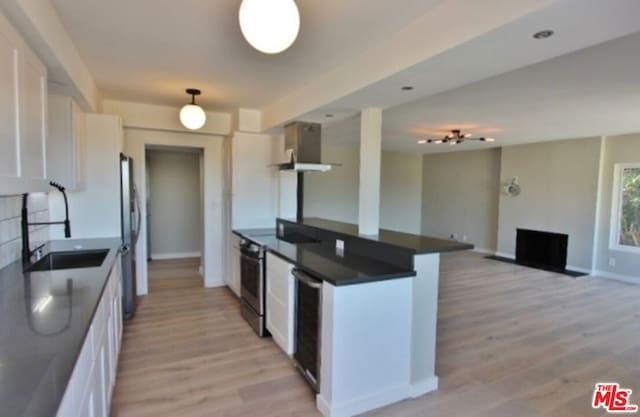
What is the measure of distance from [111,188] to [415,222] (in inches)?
297

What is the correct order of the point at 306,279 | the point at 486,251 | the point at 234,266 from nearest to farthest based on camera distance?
the point at 306,279 < the point at 234,266 < the point at 486,251

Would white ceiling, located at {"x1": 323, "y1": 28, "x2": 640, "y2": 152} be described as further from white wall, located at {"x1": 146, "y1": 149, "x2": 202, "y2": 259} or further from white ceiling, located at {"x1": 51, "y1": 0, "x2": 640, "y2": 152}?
white wall, located at {"x1": 146, "y1": 149, "x2": 202, "y2": 259}

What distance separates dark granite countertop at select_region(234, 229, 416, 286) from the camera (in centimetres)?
221

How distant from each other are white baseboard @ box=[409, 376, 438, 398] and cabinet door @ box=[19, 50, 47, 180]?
103 inches

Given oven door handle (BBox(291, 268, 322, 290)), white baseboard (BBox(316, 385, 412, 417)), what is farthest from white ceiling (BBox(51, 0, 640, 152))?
white baseboard (BBox(316, 385, 412, 417))

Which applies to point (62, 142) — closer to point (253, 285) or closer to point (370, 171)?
point (253, 285)

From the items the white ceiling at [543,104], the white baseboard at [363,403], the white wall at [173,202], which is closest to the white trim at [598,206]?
the white ceiling at [543,104]

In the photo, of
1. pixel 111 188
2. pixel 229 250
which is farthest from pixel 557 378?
pixel 111 188

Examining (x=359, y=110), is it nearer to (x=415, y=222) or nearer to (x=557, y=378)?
(x=557, y=378)

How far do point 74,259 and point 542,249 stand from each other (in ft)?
23.8

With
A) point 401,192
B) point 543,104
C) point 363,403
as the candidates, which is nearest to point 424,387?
point 363,403

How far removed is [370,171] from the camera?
122 inches

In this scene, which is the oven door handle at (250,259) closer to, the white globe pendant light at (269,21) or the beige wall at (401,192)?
the white globe pendant light at (269,21)

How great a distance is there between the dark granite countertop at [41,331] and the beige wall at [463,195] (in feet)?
25.0
